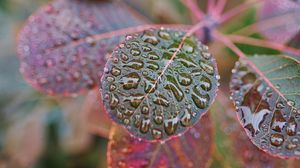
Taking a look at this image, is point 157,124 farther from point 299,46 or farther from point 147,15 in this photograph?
point 147,15

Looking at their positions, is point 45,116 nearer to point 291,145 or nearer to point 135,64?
point 135,64

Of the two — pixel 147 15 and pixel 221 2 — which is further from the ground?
pixel 147 15

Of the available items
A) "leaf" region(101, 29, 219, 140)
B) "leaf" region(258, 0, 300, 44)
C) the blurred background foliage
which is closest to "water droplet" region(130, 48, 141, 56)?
"leaf" region(101, 29, 219, 140)

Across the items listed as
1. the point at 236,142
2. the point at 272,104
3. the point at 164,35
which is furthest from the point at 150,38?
the point at 236,142

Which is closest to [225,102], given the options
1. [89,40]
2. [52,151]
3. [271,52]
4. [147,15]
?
[271,52]

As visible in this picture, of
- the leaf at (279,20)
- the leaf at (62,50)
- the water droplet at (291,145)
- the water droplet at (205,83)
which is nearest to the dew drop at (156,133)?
the water droplet at (205,83)

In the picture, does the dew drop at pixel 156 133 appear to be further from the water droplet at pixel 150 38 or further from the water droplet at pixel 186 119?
the water droplet at pixel 150 38
